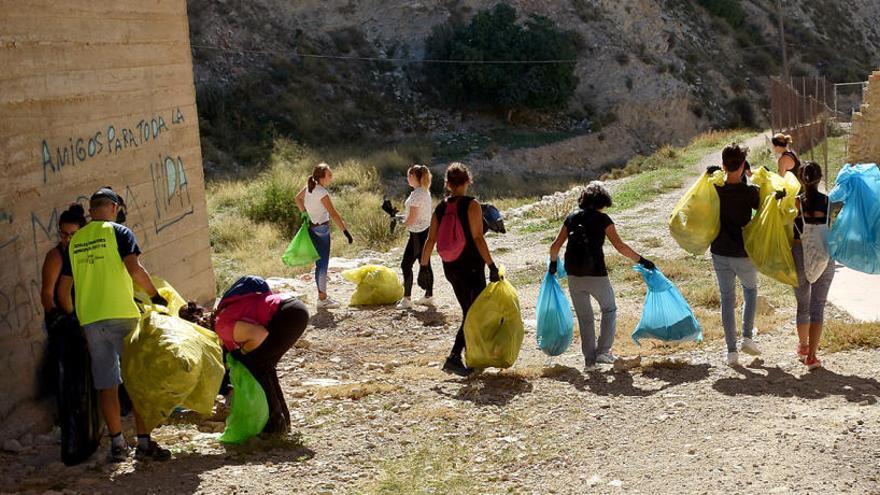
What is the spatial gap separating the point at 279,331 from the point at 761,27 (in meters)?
46.1

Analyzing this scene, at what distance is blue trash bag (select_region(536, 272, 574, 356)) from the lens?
743 cm

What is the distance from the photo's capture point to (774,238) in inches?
269

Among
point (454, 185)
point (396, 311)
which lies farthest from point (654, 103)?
point (454, 185)

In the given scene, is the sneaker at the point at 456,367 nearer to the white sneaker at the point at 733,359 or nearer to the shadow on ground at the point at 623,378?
the shadow on ground at the point at 623,378

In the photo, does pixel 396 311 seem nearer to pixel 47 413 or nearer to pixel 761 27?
pixel 47 413

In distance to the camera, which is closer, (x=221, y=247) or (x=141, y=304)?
(x=141, y=304)

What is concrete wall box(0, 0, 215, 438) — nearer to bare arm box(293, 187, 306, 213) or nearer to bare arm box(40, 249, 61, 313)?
bare arm box(40, 249, 61, 313)

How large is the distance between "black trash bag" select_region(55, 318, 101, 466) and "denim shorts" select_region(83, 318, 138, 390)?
170 mm

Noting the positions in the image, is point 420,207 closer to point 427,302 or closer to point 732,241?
point 427,302

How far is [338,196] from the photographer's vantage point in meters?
22.7

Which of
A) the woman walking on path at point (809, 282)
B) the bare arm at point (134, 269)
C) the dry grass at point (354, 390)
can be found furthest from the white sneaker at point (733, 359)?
the bare arm at point (134, 269)

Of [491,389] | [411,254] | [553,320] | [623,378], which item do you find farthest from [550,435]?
[411,254]

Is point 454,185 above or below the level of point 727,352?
above

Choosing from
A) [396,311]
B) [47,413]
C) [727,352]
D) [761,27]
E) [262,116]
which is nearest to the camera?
[47,413]
